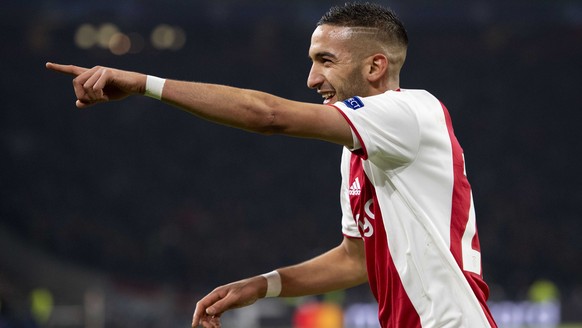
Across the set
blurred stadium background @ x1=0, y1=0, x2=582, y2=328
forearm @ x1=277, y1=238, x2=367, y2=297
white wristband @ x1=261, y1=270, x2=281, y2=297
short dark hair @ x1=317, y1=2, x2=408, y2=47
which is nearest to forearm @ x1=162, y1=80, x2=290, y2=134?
short dark hair @ x1=317, y1=2, x2=408, y2=47

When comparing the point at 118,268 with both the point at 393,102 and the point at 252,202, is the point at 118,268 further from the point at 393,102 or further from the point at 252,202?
the point at 393,102

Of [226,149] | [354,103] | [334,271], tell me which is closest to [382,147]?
[354,103]

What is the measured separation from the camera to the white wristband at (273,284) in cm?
367

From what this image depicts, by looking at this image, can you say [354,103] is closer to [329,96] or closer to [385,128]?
[385,128]

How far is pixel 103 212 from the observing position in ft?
71.2

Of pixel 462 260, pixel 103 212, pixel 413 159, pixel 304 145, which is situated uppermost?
pixel 304 145

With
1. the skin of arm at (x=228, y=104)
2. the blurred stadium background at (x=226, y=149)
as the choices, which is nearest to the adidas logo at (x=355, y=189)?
the skin of arm at (x=228, y=104)

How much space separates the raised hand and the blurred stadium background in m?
14.4

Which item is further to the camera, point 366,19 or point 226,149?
point 226,149

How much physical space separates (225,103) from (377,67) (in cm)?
73

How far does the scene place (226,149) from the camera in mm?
24359

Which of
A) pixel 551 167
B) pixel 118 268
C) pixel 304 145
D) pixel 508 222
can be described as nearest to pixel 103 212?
pixel 118 268

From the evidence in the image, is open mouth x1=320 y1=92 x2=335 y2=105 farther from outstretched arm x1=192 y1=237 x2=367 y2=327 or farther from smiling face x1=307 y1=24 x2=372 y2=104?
outstretched arm x1=192 y1=237 x2=367 y2=327

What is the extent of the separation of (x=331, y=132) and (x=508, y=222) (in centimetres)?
2025
